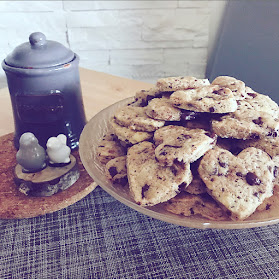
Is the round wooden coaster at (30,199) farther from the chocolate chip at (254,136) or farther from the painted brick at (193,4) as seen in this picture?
the painted brick at (193,4)

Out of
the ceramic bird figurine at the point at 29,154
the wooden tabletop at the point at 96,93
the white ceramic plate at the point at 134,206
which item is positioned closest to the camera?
the white ceramic plate at the point at 134,206

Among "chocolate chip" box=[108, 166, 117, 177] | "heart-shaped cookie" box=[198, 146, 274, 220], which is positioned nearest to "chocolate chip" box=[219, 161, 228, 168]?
"heart-shaped cookie" box=[198, 146, 274, 220]

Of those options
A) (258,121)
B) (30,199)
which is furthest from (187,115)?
(30,199)

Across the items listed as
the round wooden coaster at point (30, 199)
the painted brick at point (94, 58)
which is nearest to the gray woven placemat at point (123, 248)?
the round wooden coaster at point (30, 199)

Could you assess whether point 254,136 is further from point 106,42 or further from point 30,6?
point 30,6

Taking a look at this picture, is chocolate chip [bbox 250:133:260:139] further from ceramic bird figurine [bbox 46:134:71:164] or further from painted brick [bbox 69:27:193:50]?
painted brick [bbox 69:27:193:50]

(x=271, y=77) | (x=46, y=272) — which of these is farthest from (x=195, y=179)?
(x=271, y=77)
